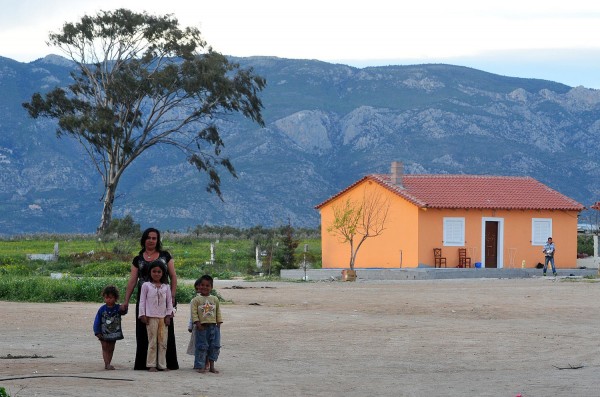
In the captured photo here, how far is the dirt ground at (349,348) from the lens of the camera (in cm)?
1345

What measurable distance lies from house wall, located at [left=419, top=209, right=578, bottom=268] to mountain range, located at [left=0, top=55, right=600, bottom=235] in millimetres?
98046

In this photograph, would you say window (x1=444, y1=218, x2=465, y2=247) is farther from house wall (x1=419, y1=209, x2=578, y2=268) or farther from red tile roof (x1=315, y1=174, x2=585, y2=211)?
red tile roof (x1=315, y1=174, x2=585, y2=211)

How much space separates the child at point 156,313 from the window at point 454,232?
103 feet

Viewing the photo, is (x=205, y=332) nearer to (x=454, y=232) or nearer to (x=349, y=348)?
(x=349, y=348)

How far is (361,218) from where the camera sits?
46625mm

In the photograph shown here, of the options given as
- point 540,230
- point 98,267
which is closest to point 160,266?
point 98,267

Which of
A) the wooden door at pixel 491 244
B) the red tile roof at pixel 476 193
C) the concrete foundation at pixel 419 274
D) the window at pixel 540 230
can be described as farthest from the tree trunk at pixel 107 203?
the window at pixel 540 230

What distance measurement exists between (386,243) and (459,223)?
277cm

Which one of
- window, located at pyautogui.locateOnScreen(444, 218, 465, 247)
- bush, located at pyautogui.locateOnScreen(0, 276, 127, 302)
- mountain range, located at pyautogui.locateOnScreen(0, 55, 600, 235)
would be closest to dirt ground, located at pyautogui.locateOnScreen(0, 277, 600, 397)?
bush, located at pyautogui.locateOnScreen(0, 276, 127, 302)

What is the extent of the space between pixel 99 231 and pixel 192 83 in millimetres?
9645

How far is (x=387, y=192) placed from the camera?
46.7 m

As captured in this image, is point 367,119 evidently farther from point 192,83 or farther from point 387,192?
point 387,192

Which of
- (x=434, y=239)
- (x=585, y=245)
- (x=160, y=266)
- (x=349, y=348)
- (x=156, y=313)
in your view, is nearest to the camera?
(x=156, y=313)

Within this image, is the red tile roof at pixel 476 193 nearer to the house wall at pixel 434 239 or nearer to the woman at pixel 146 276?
the house wall at pixel 434 239
